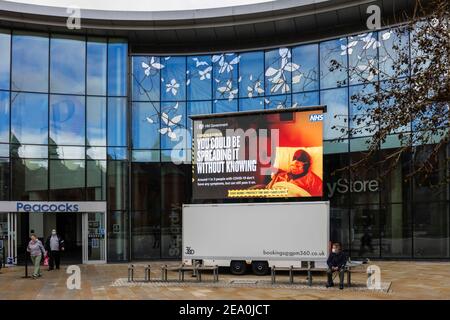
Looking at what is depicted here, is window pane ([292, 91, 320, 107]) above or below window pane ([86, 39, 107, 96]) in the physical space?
below

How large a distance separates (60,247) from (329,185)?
42.9 ft

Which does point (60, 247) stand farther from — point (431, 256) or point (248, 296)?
point (431, 256)

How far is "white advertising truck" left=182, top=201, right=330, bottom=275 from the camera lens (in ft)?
67.2

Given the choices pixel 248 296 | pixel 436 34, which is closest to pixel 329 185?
pixel 248 296

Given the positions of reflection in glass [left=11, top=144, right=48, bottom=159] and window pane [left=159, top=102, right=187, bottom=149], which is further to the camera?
window pane [left=159, top=102, right=187, bottom=149]

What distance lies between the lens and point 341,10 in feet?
88.2

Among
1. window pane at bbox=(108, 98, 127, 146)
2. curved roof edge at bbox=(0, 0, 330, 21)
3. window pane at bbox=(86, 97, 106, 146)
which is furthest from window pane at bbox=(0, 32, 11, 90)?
window pane at bbox=(108, 98, 127, 146)

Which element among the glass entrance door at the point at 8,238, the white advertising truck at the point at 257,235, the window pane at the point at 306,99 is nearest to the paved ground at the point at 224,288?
the white advertising truck at the point at 257,235

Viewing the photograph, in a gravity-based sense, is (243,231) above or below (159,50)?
below

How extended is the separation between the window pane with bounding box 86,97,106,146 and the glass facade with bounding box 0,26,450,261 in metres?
0.05

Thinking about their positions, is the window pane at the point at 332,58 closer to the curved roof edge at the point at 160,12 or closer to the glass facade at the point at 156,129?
the glass facade at the point at 156,129

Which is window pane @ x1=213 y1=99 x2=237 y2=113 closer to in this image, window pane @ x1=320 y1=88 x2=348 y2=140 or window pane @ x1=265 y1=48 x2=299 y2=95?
window pane @ x1=265 y1=48 x2=299 y2=95

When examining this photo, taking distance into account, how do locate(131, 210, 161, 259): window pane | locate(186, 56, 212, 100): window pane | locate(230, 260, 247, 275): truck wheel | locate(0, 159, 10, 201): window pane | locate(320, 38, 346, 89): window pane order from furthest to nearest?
locate(186, 56, 212, 100): window pane → locate(131, 210, 161, 259): window pane → locate(320, 38, 346, 89): window pane → locate(0, 159, 10, 201): window pane → locate(230, 260, 247, 275): truck wheel

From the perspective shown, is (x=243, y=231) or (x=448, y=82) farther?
(x=243, y=231)
